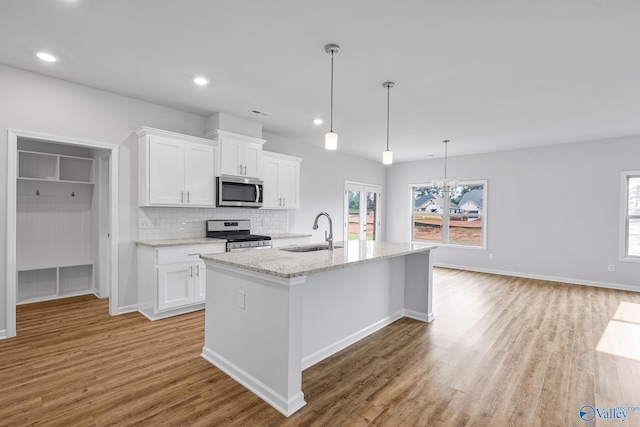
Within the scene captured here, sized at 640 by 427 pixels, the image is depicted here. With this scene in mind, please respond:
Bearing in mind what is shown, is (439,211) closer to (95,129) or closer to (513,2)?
(513,2)

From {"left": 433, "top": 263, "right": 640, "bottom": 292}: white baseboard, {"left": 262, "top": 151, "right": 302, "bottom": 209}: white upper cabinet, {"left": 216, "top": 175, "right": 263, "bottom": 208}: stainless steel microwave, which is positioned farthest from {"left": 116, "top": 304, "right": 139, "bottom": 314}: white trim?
{"left": 433, "top": 263, "right": 640, "bottom": 292}: white baseboard

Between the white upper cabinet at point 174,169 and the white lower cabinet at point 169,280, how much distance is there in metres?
0.64

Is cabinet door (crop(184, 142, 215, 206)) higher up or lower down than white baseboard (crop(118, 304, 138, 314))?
higher up

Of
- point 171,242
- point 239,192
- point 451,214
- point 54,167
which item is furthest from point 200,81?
point 451,214

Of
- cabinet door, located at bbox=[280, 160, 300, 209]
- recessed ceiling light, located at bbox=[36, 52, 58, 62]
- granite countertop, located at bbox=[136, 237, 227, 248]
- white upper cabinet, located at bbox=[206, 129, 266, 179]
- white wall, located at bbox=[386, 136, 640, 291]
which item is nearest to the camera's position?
recessed ceiling light, located at bbox=[36, 52, 58, 62]

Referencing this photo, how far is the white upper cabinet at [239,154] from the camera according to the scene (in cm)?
443

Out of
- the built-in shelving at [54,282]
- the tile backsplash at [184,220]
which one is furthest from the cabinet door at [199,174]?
the built-in shelving at [54,282]

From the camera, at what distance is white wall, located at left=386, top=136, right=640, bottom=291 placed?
5562mm

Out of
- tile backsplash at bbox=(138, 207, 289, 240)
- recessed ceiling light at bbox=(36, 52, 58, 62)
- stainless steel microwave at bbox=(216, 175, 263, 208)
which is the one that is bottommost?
tile backsplash at bbox=(138, 207, 289, 240)

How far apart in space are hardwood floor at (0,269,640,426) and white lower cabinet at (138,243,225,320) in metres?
0.17

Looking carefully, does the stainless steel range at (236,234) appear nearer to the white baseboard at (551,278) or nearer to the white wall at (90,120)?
the white wall at (90,120)

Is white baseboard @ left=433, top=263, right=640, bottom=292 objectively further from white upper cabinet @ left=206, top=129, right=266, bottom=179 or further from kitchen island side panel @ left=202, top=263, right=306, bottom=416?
kitchen island side panel @ left=202, top=263, right=306, bottom=416

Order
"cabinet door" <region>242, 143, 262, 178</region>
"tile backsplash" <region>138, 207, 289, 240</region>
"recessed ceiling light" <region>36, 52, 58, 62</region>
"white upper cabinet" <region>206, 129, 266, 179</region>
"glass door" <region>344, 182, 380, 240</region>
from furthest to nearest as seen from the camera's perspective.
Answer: "glass door" <region>344, 182, 380, 240</region>
"cabinet door" <region>242, 143, 262, 178</region>
"white upper cabinet" <region>206, 129, 266, 179</region>
"tile backsplash" <region>138, 207, 289, 240</region>
"recessed ceiling light" <region>36, 52, 58, 62</region>

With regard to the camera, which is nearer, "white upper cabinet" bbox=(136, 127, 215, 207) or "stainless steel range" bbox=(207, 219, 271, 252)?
"white upper cabinet" bbox=(136, 127, 215, 207)
